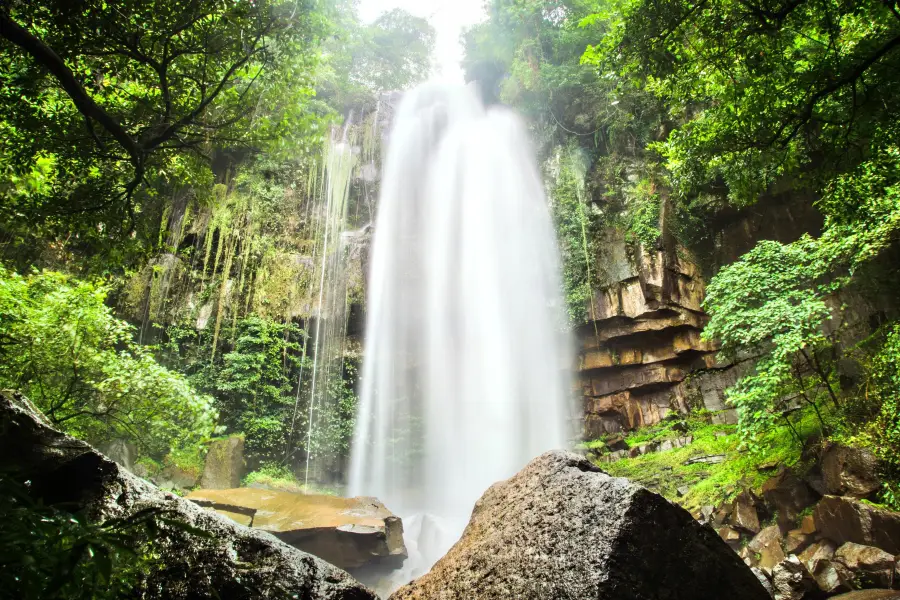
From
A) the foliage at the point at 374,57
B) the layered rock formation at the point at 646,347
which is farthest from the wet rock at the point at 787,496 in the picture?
the foliage at the point at 374,57

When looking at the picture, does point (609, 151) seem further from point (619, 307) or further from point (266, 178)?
point (266, 178)

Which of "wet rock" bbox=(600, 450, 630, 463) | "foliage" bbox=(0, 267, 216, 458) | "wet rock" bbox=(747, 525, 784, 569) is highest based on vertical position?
"foliage" bbox=(0, 267, 216, 458)

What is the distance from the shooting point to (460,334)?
17203 millimetres

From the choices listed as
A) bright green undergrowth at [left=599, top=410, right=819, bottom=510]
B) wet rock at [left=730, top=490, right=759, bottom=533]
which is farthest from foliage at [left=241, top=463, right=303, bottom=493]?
wet rock at [left=730, top=490, right=759, bottom=533]

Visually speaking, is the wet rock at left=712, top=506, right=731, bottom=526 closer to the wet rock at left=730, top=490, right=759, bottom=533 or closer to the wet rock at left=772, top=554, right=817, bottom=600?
the wet rock at left=730, top=490, right=759, bottom=533

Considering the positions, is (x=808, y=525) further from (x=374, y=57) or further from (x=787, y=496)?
(x=374, y=57)

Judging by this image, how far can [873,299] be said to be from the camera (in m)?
7.99

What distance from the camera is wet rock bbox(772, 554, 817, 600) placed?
15.0 feet

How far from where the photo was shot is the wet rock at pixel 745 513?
21.4ft

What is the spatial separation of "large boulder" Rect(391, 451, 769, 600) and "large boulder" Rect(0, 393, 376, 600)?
0.76 meters

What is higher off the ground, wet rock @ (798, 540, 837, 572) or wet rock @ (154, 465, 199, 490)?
wet rock @ (154, 465, 199, 490)

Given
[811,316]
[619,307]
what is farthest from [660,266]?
[811,316]

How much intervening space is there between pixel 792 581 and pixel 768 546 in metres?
1.51

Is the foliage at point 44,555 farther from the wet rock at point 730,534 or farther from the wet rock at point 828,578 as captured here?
the wet rock at point 730,534
